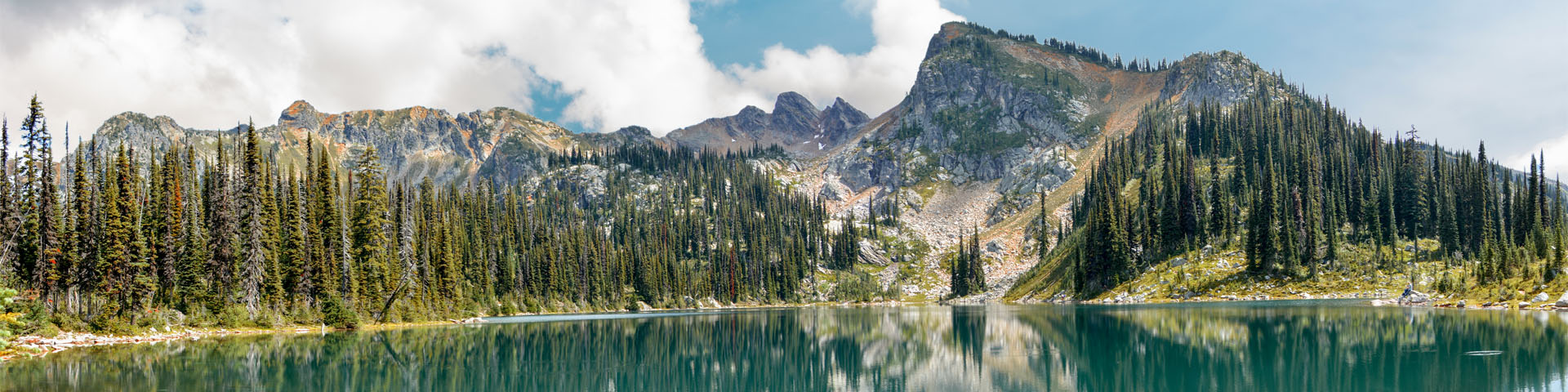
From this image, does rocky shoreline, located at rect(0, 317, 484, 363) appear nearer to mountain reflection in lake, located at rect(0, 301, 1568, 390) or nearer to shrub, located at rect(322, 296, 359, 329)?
shrub, located at rect(322, 296, 359, 329)

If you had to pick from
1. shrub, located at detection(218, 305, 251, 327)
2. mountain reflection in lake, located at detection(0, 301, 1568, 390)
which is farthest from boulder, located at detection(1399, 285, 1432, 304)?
shrub, located at detection(218, 305, 251, 327)

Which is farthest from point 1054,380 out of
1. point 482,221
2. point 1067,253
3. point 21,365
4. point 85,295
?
point 1067,253

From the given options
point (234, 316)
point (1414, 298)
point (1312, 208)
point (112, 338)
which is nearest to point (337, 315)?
point (234, 316)

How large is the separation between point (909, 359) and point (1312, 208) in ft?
345

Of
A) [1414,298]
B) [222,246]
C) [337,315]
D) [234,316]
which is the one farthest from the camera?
[1414,298]

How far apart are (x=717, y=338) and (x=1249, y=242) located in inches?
3474

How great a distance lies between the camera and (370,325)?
84812mm

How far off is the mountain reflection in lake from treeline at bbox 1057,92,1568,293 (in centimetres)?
5484

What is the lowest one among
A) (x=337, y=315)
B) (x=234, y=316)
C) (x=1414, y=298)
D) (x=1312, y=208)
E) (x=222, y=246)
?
(x=1414, y=298)

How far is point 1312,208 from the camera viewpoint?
4889 inches

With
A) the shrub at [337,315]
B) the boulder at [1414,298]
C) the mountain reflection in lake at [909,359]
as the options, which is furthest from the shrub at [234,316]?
the boulder at [1414,298]

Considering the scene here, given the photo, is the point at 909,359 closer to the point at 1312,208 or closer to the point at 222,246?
the point at 222,246

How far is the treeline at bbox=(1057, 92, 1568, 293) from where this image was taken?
117 metres

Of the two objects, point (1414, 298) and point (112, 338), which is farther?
point (1414, 298)
